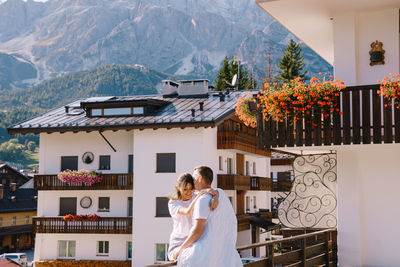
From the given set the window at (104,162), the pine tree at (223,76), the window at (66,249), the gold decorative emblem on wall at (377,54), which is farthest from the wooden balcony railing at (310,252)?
the pine tree at (223,76)

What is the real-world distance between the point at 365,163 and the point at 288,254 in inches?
107

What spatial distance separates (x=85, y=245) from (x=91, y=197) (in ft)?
10.0

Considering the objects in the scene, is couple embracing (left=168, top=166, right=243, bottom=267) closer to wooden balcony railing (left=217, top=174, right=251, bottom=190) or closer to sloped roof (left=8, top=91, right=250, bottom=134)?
sloped roof (left=8, top=91, right=250, bottom=134)

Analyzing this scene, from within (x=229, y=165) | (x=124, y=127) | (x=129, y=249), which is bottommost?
(x=129, y=249)

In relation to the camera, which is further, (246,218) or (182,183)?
(246,218)

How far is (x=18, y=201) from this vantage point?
7481 centimetres

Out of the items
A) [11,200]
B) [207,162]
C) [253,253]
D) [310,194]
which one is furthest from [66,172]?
[11,200]

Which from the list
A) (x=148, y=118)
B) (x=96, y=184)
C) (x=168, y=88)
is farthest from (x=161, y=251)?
(x=168, y=88)

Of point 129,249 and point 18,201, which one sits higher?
point 18,201

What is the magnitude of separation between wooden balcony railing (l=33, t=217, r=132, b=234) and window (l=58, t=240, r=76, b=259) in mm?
1334

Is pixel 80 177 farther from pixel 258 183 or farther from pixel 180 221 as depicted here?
pixel 180 221

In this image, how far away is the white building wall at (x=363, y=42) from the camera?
1254 centimetres

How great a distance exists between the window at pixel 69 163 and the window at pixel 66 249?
471 cm

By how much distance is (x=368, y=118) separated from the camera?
459 inches
